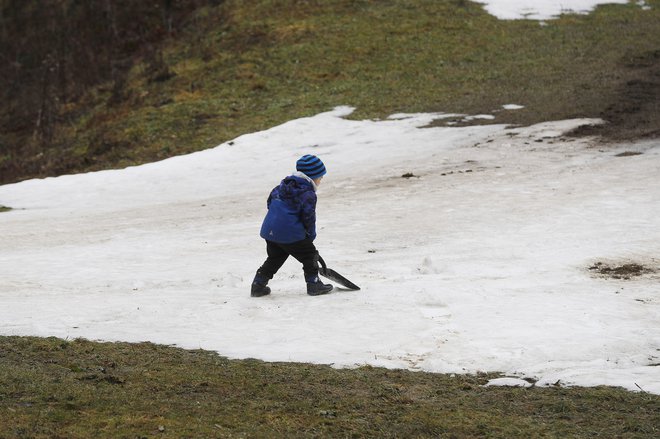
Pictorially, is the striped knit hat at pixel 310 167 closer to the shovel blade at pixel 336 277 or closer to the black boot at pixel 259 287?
the shovel blade at pixel 336 277

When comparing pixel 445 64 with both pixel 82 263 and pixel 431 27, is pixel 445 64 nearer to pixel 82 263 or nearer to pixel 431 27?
pixel 431 27

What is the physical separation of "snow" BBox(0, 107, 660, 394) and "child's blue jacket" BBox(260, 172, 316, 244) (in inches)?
31.9

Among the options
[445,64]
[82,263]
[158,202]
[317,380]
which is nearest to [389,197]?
[158,202]

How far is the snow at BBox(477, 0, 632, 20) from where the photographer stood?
3562 cm

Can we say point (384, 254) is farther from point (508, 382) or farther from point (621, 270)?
point (508, 382)

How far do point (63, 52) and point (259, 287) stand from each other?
2970 cm

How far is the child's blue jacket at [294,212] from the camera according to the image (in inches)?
413

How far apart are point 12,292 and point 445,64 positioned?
70.6 feet

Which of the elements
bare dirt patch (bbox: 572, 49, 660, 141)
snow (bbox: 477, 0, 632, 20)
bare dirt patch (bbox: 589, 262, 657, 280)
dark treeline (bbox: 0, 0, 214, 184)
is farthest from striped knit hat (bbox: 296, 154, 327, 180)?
snow (bbox: 477, 0, 632, 20)

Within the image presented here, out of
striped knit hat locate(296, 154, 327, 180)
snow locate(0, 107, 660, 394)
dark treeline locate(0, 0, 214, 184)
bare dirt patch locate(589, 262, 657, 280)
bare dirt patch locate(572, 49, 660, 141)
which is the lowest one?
bare dirt patch locate(589, 262, 657, 280)

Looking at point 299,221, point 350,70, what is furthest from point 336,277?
point 350,70

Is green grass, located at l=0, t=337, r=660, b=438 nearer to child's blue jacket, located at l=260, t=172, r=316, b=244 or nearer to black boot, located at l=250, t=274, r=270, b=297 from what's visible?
black boot, located at l=250, t=274, r=270, b=297

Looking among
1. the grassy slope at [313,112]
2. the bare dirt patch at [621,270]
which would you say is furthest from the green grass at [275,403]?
the bare dirt patch at [621,270]

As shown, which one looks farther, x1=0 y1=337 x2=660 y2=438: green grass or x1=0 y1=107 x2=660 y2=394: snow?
x1=0 y1=107 x2=660 y2=394: snow
